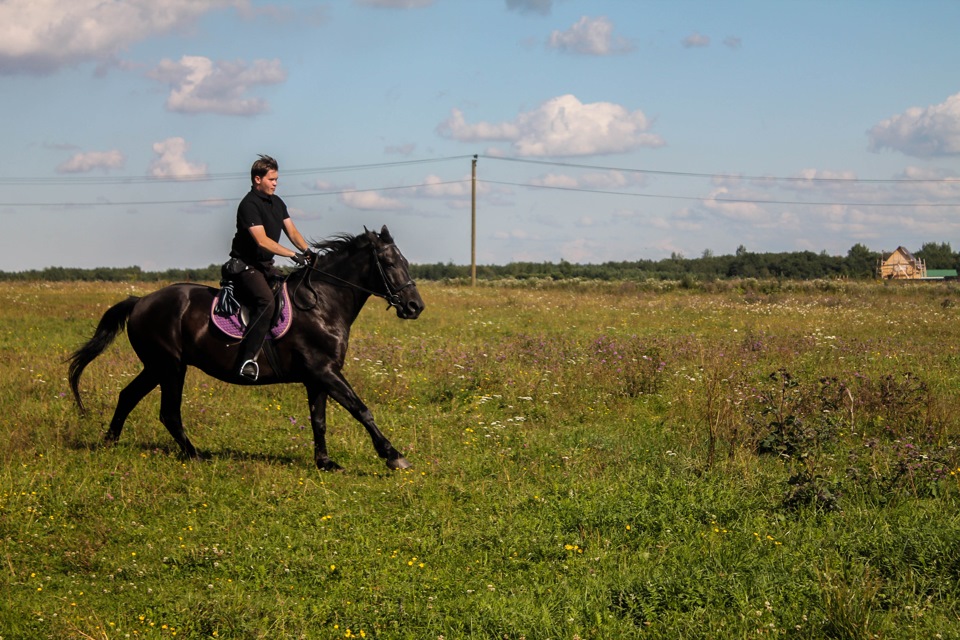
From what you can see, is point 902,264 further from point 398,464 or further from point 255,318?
point 255,318

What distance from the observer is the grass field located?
5.37 m

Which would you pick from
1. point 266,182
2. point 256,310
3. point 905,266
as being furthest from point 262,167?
point 905,266

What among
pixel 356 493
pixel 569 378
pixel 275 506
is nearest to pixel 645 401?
pixel 569 378

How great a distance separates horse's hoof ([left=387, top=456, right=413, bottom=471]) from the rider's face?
3.34 metres

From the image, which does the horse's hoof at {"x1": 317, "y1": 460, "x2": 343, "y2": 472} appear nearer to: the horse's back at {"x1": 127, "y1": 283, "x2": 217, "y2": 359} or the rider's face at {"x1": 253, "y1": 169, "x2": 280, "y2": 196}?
the horse's back at {"x1": 127, "y1": 283, "x2": 217, "y2": 359}

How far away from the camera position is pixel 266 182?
902 centimetres

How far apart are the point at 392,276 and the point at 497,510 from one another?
3.25 metres

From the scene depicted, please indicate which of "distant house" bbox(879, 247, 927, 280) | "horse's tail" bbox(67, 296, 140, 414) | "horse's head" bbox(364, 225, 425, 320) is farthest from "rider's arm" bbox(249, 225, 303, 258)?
"distant house" bbox(879, 247, 927, 280)

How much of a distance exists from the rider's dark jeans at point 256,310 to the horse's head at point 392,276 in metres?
1.24

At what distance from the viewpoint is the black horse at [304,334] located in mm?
9203

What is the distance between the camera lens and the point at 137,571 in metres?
6.23

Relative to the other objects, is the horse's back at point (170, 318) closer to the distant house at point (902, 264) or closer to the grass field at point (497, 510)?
the grass field at point (497, 510)

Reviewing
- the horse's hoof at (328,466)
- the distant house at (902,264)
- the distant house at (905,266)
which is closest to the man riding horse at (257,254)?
the horse's hoof at (328,466)

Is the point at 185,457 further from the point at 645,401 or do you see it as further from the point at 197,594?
the point at 645,401
